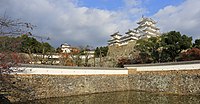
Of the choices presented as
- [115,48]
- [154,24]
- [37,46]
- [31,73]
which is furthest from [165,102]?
[154,24]

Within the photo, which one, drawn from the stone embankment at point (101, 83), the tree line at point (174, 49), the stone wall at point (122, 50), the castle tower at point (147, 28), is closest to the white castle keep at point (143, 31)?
the castle tower at point (147, 28)

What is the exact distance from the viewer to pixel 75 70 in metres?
13.8

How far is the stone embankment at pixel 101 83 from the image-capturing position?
10.6 metres

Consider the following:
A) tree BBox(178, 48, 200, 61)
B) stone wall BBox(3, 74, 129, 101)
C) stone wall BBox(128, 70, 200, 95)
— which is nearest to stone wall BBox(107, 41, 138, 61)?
tree BBox(178, 48, 200, 61)

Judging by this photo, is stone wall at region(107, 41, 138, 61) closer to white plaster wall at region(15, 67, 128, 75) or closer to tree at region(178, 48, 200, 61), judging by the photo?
tree at region(178, 48, 200, 61)

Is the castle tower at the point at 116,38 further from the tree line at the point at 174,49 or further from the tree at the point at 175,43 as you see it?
the tree at the point at 175,43

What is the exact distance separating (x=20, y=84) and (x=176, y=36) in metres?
15.4

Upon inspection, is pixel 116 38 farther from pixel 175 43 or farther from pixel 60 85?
pixel 60 85

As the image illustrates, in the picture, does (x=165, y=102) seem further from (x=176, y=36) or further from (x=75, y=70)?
(x=176, y=36)

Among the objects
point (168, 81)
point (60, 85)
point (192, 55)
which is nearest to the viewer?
point (60, 85)

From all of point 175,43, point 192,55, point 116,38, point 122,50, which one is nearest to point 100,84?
point 175,43

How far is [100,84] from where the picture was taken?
49.6ft

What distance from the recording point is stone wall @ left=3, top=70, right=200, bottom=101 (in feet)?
34.9

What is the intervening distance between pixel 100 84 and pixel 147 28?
89.2 ft
